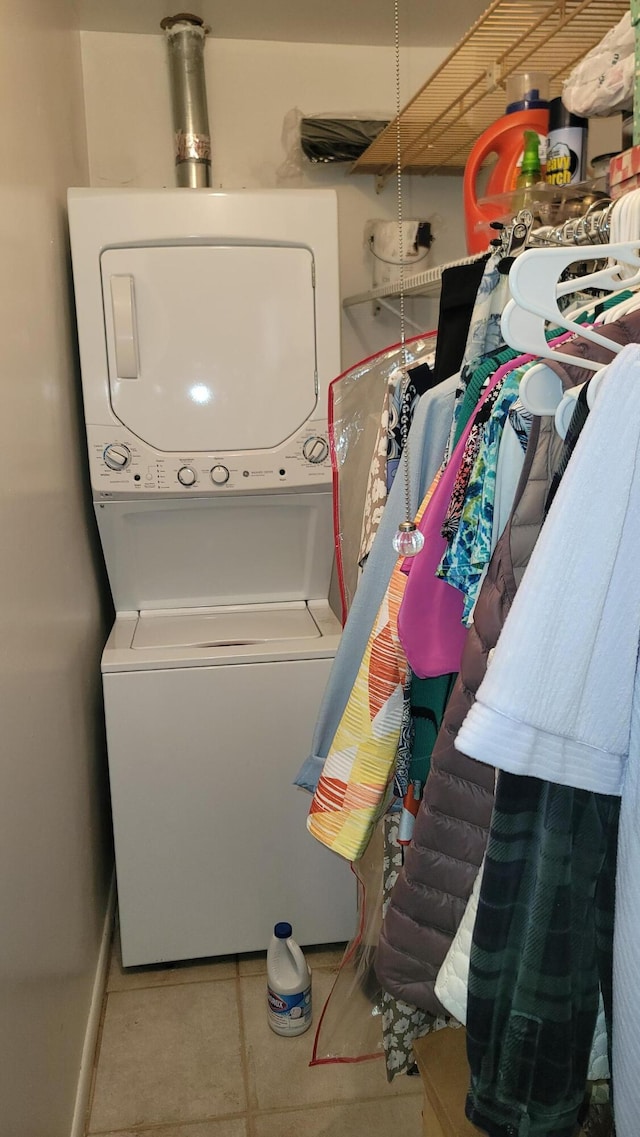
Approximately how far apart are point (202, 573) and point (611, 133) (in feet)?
5.38

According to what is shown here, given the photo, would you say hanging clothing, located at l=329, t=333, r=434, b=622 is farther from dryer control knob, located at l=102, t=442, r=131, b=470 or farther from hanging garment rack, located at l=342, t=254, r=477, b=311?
dryer control knob, located at l=102, t=442, r=131, b=470

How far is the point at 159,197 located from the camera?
5.96 feet

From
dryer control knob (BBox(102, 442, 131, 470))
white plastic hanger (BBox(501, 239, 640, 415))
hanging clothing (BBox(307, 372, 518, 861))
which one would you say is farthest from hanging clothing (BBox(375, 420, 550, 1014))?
dryer control knob (BBox(102, 442, 131, 470))

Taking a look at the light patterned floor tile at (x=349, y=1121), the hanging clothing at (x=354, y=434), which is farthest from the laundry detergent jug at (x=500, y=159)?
the light patterned floor tile at (x=349, y=1121)

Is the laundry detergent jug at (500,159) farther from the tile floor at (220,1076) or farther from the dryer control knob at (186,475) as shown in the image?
the tile floor at (220,1076)

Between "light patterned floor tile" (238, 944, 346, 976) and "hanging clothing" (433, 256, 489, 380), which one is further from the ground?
"hanging clothing" (433, 256, 489, 380)

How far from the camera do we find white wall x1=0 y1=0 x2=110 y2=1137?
3.88ft

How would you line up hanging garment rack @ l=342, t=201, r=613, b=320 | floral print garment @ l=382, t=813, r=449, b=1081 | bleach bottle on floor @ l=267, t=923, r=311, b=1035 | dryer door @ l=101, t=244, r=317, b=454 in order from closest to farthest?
1. hanging garment rack @ l=342, t=201, r=613, b=320
2. floral print garment @ l=382, t=813, r=449, b=1081
3. bleach bottle on floor @ l=267, t=923, r=311, b=1035
4. dryer door @ l=101, t=244, r=317, b=454

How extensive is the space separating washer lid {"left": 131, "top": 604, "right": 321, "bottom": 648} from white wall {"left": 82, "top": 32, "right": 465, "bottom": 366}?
0.99 m

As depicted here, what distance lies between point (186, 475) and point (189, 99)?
104 centimetres

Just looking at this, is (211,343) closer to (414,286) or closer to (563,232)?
(414,286)

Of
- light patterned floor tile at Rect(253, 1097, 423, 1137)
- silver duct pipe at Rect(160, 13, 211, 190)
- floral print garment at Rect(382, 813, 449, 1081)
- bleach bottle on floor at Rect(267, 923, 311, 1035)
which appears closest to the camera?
floral print garment at Rect(382, 813, 449, 1081)

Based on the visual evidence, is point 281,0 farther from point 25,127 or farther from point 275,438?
point 275,438

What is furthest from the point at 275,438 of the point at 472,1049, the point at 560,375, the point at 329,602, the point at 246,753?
the point at 472,1049
